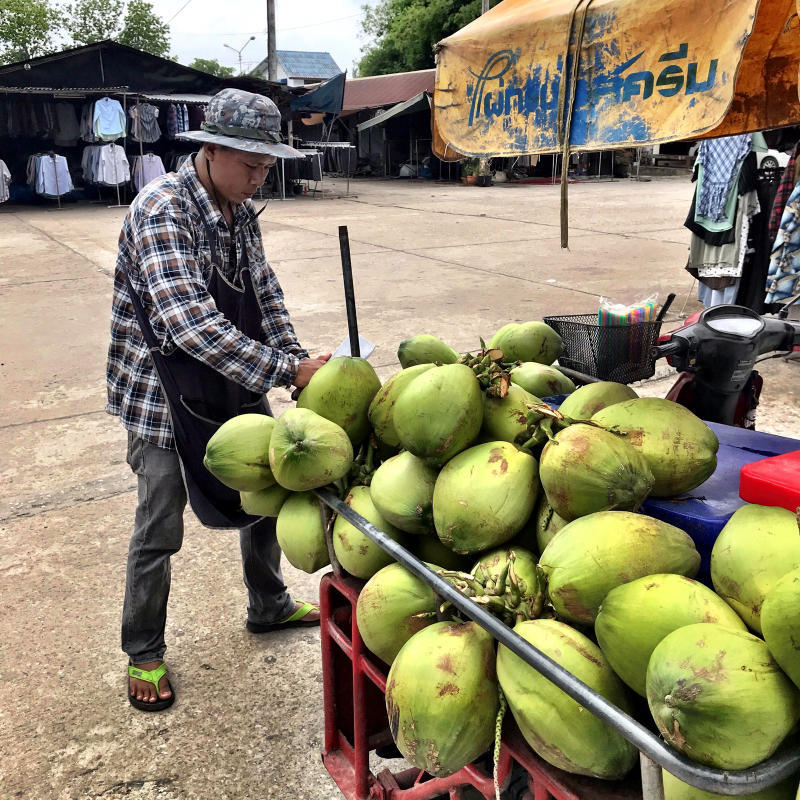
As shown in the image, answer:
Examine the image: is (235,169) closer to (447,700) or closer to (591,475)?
(591,475)

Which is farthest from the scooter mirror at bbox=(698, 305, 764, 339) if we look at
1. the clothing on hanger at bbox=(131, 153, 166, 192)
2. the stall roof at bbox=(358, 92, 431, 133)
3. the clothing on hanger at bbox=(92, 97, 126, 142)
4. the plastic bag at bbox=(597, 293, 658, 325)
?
the stall roof at bbox=(358, 92, 431, 133)

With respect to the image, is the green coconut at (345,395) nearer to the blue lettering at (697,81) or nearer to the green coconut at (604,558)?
the green coconut at (604,558)

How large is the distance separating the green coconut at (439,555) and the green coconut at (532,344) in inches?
27.8

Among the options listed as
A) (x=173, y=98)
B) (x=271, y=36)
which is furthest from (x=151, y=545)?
(x=271, y=36)

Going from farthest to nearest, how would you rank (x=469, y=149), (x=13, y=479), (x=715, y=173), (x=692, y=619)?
(x=715, y=173) → (x=13, y=479) → (x=469, y=149) → (x=692, y=619)

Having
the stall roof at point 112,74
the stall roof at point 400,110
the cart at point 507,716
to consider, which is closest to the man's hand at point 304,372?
the cart at point 507,716

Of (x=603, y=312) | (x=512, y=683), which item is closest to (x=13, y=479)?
(x=603, y=312)

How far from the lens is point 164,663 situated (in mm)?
2547

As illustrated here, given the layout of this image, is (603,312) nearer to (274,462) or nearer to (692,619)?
(274,462)

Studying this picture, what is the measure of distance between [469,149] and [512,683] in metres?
1.49

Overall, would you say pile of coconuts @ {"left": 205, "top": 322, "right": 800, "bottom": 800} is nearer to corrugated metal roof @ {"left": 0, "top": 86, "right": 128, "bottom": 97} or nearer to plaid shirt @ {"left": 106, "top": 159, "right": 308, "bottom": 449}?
plaid shirt @ {"left": 106, "top": 159, "right": 308, "bottom": 449}

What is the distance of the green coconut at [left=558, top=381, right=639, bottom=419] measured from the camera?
5.48ft

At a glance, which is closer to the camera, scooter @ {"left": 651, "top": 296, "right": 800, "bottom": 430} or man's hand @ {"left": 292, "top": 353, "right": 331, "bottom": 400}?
scooter @ {"left": 651, "top": 296, "right": 800, "bottom": 430}

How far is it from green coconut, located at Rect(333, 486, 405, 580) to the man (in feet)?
2.32
